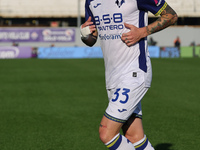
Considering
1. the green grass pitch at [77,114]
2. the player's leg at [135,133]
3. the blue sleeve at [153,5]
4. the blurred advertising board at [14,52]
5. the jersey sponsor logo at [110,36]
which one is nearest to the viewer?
the blue sleeve at [153,5]

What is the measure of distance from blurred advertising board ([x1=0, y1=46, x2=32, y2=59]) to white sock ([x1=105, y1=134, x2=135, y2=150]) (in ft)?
103

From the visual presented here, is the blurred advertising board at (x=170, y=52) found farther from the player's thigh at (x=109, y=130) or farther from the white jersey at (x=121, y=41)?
the player's thigh at (x=109, y=130)

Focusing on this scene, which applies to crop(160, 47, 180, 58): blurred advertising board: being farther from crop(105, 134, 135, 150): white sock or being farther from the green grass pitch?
crop(105, 134, 135, 150): white sock

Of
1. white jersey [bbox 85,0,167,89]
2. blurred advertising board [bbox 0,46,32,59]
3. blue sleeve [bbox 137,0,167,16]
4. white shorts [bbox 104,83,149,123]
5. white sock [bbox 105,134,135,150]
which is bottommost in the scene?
blurred advertising board [bbox 0,46,32,59]

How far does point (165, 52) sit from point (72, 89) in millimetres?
23868

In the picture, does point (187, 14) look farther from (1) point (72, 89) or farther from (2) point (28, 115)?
(2) point (28, 115)

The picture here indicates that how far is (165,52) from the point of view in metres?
36.6

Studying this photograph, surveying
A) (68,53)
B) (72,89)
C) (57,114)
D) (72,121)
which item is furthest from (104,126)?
(68,53)

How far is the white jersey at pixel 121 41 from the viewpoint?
413 centimetres

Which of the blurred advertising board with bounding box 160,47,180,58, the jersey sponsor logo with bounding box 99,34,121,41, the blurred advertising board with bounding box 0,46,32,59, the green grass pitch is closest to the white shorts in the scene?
the jersey sponsor logo with bounding box 99,34,121,41

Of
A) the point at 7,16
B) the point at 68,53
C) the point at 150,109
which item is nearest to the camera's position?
the point at 150,109

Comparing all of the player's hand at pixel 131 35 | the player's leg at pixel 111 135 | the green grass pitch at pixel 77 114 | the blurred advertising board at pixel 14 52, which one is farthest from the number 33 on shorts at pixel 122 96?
the blurred advertising board at pixel 14 52

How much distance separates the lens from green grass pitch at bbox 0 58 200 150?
688 centimetres

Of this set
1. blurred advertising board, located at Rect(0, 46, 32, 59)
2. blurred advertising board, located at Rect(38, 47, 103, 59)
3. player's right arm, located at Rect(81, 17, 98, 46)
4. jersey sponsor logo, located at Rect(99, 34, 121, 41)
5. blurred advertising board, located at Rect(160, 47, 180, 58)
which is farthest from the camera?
blurred advertising board, located at Rect(160, 47, 180, 58)
